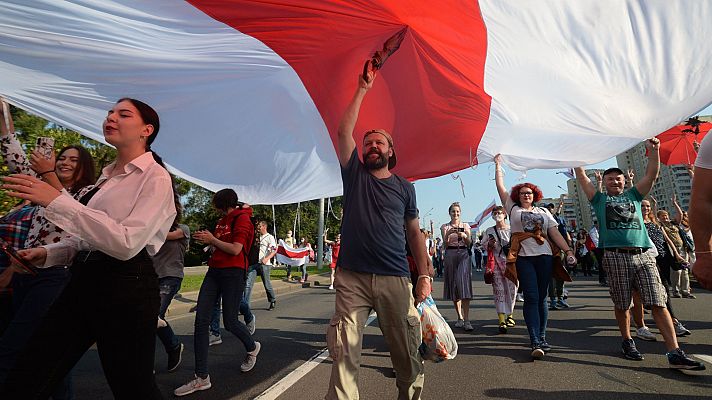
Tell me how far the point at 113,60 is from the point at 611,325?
7.05 meters

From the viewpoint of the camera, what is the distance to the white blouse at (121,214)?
1495 mm

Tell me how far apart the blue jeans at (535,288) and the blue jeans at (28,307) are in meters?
4.08

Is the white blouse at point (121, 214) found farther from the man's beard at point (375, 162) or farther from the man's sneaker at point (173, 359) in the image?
the man's sneaker at point (173, 359)

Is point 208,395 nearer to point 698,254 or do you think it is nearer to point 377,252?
point 377,252

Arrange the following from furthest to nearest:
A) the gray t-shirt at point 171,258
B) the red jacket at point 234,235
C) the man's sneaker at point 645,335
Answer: the man's sneaker at point 645,335 < the gray t-shirt at point 171,258 < the red jacket at point 234,235

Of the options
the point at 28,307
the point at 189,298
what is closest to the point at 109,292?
the point at 28,307

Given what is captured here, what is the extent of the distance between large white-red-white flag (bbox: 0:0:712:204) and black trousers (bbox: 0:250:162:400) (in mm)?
1729

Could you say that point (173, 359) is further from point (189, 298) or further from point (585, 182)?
point (189, 298)

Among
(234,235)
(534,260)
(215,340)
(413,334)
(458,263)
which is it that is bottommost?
(215,340)

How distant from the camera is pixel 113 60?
285 centimetres

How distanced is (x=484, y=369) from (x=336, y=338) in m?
2.25

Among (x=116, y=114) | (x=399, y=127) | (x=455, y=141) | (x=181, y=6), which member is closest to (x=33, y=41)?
(x=181, y=6)

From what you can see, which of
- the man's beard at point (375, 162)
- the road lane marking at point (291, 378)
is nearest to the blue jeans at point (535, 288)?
the road lane marking at point (291, 378)

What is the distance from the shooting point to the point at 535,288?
4.39m
